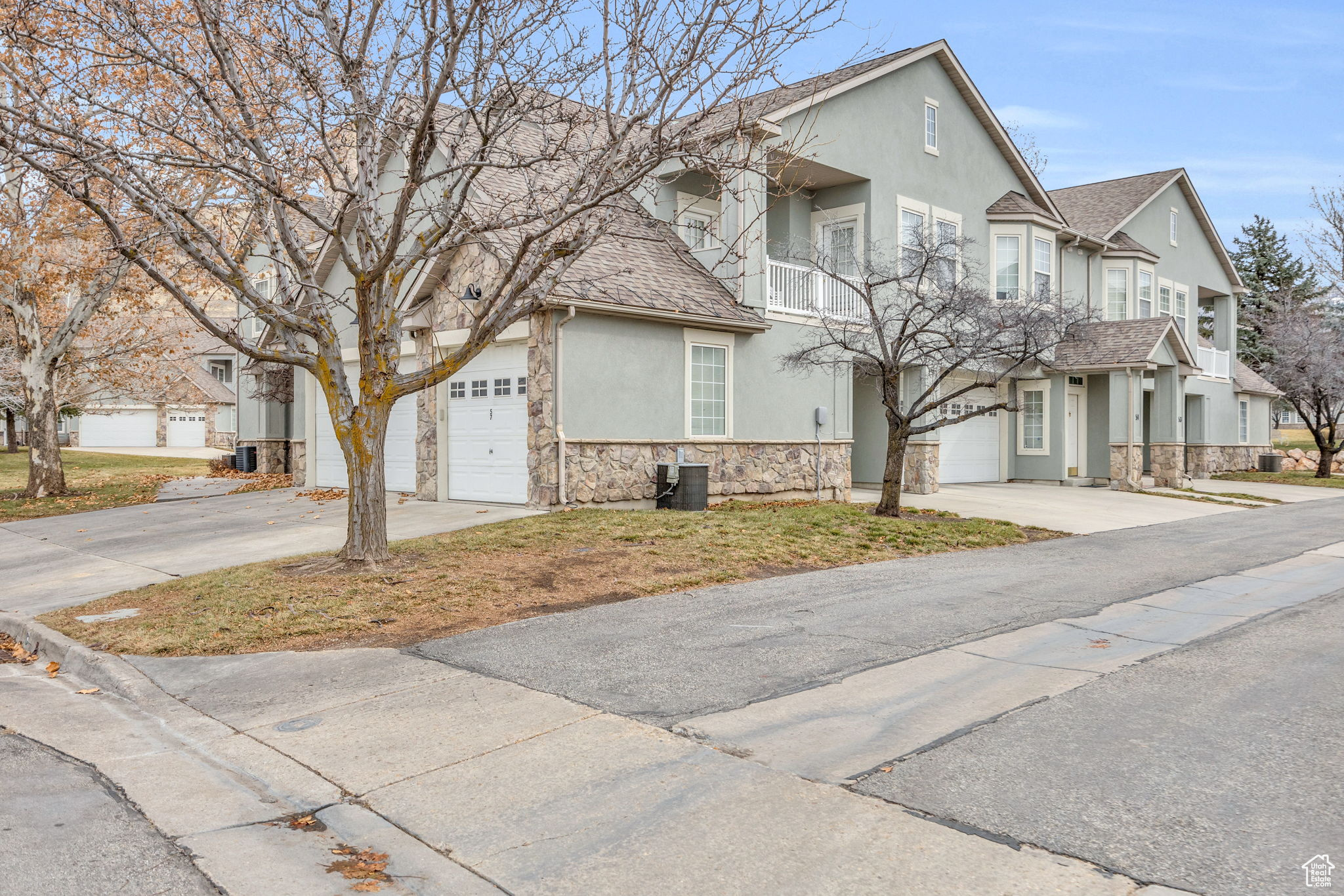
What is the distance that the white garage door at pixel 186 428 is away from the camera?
5222 cm

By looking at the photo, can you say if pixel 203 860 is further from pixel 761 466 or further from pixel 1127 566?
pixel 761 466

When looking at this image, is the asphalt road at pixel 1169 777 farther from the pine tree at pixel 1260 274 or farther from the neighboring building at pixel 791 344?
the pine tree at pixel 1260 274

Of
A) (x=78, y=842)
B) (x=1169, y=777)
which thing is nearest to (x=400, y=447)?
(x=78, y=842)

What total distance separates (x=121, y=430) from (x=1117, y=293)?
5011cm

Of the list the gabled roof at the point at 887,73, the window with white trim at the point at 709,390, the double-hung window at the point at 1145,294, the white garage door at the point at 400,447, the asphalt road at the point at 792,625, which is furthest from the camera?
the double-hung window at the point at 1145,294

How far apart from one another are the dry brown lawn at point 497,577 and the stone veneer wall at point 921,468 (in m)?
6.17

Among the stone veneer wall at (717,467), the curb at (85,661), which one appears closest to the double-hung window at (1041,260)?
the stone veneer wall at (717,467)

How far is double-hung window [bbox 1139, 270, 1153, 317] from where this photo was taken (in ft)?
90.0

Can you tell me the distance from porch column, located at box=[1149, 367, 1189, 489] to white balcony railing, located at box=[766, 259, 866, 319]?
439 inches

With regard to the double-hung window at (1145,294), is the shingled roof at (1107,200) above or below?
above

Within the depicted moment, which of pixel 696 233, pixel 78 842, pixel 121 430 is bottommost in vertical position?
pixel 78 842

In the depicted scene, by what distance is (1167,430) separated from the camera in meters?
25.3

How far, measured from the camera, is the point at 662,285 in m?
16.3

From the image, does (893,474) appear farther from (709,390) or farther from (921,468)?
(921,468)
